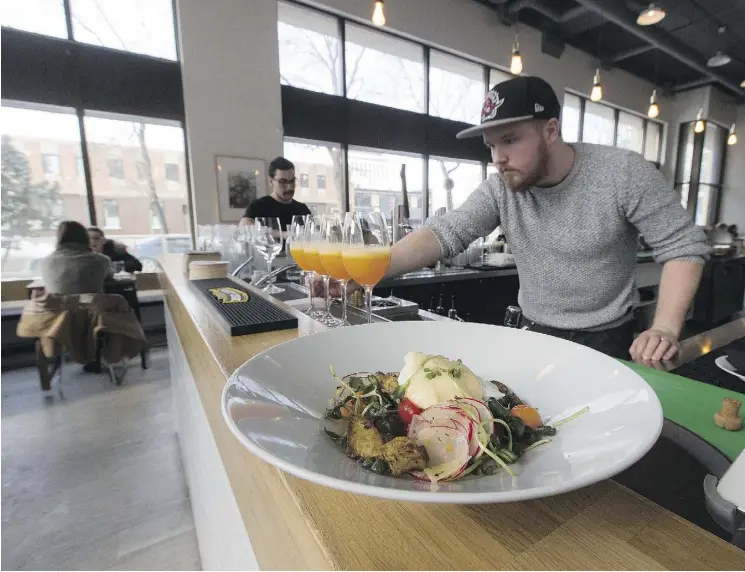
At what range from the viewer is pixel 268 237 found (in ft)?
6.09

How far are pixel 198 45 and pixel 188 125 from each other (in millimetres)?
964

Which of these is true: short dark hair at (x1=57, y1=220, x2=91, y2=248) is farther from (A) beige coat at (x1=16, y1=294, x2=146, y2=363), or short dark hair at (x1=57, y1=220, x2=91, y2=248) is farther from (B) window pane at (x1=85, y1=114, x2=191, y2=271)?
(B) window pane at (x1=85, y1=114, x2=191, y2=271)

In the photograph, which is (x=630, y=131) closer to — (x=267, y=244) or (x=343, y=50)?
(x=343, y=50)

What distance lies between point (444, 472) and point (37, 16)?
615cm

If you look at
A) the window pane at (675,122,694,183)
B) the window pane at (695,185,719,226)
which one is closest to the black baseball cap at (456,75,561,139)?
the window pane at (675,122,694,183)

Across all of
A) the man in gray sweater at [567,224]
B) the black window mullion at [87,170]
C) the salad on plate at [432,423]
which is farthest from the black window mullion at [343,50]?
the salad on plate at [432,423]

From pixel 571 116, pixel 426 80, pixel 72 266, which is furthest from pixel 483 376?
pixel 571 116

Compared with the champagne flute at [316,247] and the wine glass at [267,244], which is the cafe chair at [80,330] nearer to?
the wine glass at [267,244]

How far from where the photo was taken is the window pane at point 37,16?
4152 millimetres

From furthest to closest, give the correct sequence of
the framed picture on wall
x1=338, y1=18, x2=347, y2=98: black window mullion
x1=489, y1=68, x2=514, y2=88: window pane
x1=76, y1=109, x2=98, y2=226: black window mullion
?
x1=489, y1=68, x2=514, y2=88: window pane → x1=338, y1=18, x2=347, y2=98: black window mullion → the framed picture on wall → x1=76, y1=109, x2=98, y2=226: black window mullion

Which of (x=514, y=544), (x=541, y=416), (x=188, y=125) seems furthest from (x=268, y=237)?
(x=188, y=125)

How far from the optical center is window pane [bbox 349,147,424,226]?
6426mm

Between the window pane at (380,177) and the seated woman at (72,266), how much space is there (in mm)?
3527

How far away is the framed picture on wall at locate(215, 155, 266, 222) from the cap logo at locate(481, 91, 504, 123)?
4476 mm
